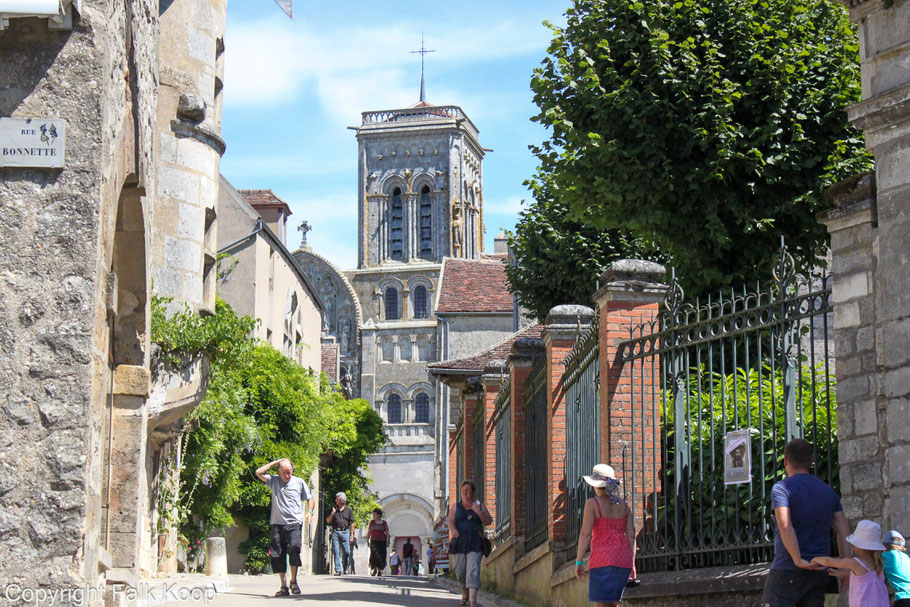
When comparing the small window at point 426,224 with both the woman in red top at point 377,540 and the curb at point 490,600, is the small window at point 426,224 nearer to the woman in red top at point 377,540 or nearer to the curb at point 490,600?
the woman in red top at point 377,540

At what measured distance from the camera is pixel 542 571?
12562mm

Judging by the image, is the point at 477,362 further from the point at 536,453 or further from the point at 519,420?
the point at 536,453

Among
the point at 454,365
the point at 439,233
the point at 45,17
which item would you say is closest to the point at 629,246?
the point at 454,365

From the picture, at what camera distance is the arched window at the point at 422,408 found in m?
80.8

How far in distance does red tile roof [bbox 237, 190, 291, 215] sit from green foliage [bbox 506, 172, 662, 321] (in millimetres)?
19008

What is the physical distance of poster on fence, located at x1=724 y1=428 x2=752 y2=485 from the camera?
811 cm

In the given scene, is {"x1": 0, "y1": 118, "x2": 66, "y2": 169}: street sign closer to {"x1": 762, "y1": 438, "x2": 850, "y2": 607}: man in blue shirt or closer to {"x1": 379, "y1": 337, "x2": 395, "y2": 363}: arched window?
{"x1": 762, "y1": 438, "x2": 850, "y2": 607}: man in blue shirt

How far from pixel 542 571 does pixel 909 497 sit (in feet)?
20.1

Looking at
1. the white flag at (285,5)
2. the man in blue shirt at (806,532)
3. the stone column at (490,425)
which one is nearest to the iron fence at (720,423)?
the man in blue shirt at (806,532)

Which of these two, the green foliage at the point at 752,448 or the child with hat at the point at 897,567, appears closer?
the child with hat at the point at 897,567

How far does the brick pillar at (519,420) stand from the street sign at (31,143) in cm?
910

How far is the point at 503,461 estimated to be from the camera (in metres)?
16.9

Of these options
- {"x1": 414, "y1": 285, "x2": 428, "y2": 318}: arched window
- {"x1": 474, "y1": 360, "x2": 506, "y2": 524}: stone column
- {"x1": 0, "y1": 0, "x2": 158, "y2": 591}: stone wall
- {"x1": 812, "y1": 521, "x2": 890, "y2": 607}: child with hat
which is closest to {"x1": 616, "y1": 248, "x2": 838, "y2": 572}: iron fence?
{"x1": 812, "y1": 521, "x2": 890, "y2": 607}: child with hat

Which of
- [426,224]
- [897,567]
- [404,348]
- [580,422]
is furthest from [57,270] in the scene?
[426,224]
